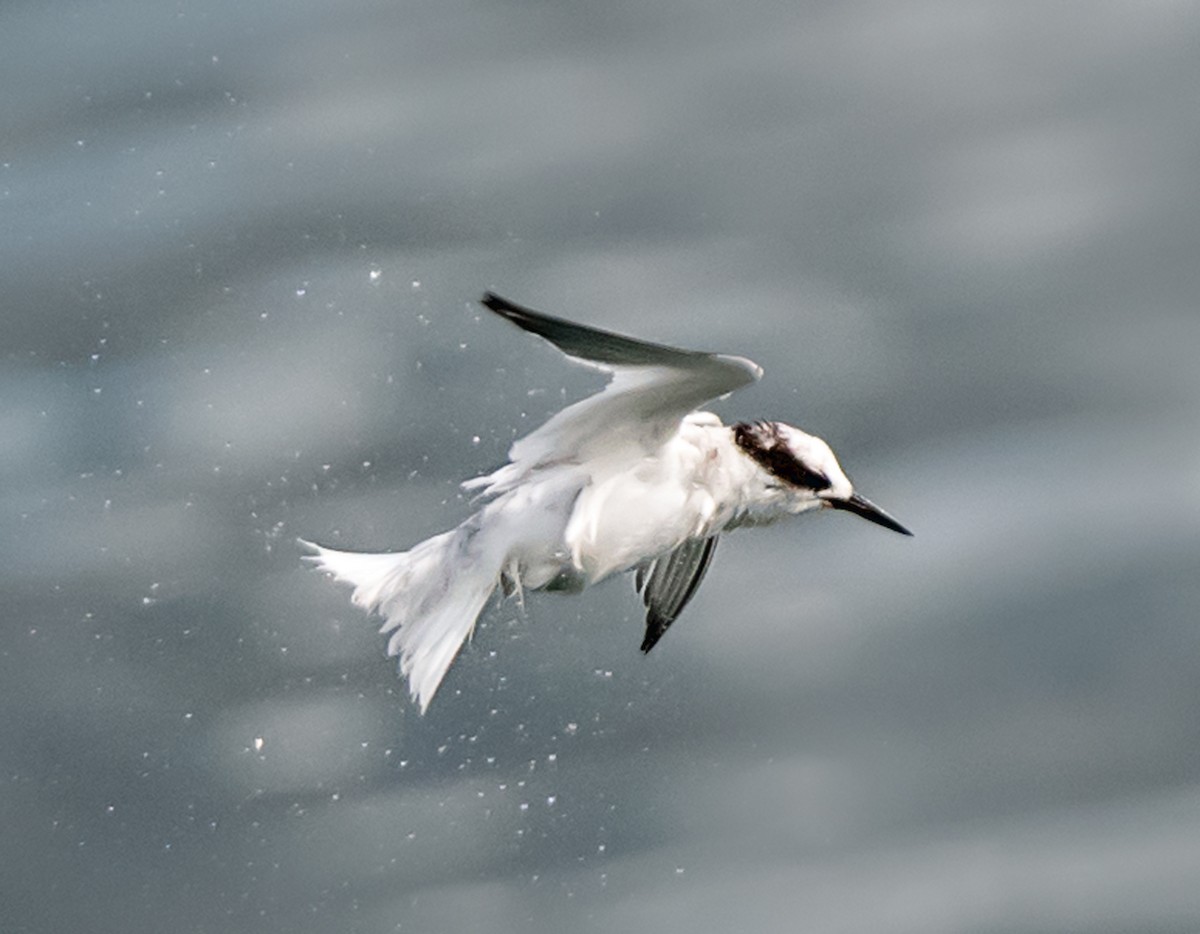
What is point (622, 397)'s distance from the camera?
3910 mm

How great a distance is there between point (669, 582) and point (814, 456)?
0.41 m

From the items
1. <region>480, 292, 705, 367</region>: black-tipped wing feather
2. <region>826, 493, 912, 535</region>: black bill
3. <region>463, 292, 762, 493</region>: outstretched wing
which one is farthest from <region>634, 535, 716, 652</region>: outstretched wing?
<region>480, 292, 705, 367</region>: black-tipped wing feather

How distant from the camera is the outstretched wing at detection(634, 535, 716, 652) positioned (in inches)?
176

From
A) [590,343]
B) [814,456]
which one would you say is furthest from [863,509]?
[590,343]

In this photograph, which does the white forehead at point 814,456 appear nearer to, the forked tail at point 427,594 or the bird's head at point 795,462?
the bird's head at point 795,462

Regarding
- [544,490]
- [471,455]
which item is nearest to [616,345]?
[544,490]

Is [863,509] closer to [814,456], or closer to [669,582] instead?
[814,456]

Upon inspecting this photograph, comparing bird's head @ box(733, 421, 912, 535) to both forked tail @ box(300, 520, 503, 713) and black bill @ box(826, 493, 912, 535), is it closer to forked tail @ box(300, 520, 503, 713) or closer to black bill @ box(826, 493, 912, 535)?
black bill @ box(826, 493, 912, 535)

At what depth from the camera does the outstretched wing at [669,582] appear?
14.7 ft

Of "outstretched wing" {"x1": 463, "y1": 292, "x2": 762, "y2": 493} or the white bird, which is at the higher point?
"outstretched wing" {"x1": 463, "y1": 292, "x2": 762, "y2": 493}

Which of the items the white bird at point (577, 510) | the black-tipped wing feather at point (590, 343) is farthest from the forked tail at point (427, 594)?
the black-tipped wing feather at point (590, 343)

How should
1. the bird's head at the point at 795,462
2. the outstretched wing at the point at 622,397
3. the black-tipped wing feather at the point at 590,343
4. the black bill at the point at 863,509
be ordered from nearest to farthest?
the black-tipped wing feather at the point at 590,343, the outstretched wing at the point at 622,397, the bird's head at the point at 795,462, the black bill at the point at 863,509

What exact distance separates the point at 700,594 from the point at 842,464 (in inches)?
17.4

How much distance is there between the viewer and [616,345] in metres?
3.63
